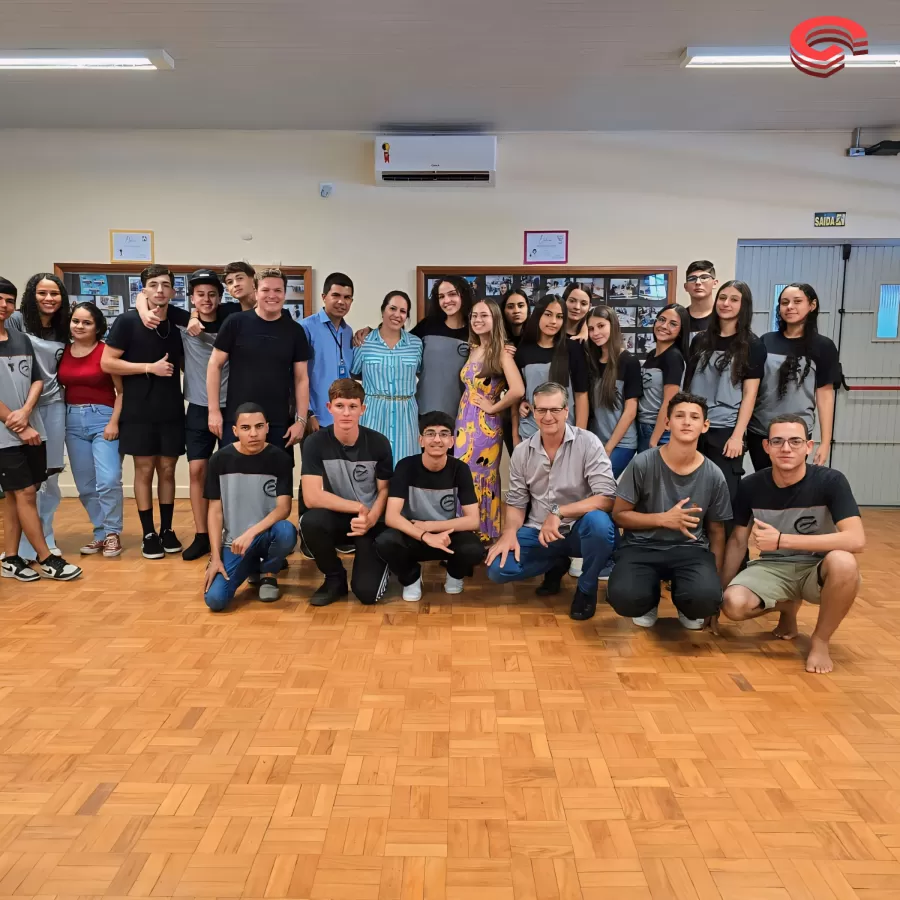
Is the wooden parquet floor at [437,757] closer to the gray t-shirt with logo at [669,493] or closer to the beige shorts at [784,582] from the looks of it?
the beige shorts at [784,582]

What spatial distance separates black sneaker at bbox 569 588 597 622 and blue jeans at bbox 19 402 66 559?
2.84 meters

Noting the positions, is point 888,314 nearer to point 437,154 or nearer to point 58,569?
point 437,154

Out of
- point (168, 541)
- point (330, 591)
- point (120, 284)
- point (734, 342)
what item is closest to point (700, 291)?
point (734, 342)

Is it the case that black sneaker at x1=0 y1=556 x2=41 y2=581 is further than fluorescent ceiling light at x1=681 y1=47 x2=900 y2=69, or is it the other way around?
fluorescent ceiling light at x1=681 y1=47 x2=900 y2=69

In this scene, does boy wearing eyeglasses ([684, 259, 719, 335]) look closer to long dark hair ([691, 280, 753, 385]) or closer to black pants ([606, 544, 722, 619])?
long dark hair ([691, 280, 753, 385])

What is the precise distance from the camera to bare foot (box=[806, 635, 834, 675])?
269cm

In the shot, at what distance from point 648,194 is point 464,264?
59.4 inches

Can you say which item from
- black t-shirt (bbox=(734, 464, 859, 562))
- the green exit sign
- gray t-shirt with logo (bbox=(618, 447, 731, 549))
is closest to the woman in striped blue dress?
gray t-shirt with logo (bbox=(618, 447, 731, 549))

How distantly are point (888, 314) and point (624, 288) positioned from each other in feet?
7.06

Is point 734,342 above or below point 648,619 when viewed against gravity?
above

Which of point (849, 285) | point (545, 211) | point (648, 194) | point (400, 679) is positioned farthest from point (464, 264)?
point (400, 679)

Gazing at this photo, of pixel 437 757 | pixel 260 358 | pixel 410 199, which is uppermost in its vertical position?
pixel 410 199

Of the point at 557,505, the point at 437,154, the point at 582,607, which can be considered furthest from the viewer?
the point at 437,154

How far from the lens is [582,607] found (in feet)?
10.5
